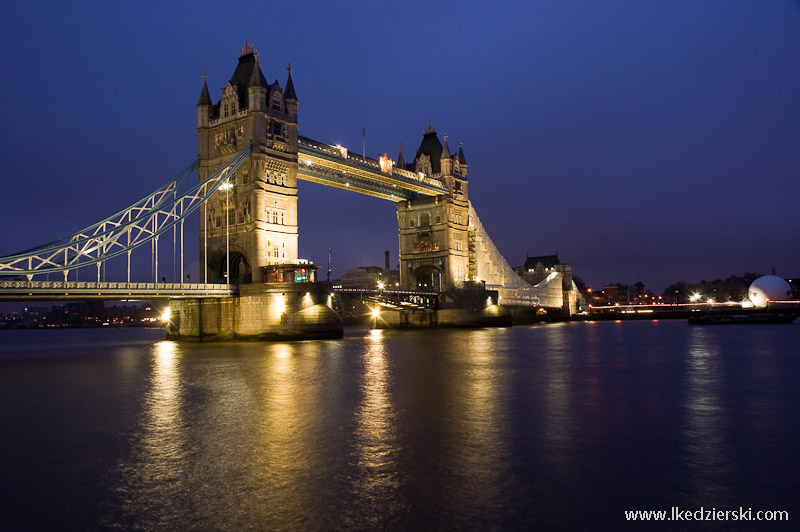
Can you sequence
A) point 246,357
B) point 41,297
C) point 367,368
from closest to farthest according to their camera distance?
point 367,368, point 246,357, point 41,297

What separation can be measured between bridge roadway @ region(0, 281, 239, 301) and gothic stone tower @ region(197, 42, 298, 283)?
6886 mm

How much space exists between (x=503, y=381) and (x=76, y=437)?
14161 mm

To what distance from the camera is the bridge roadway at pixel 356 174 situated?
5638cm

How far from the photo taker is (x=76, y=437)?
42.6ft

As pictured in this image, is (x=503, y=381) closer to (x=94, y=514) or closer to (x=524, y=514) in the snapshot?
(x=524, y=514)

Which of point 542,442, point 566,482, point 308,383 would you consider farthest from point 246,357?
point 566,482

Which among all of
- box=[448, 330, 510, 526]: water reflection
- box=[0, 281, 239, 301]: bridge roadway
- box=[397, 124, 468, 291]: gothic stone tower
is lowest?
box=[448, 330, 510, 526]: water reflection

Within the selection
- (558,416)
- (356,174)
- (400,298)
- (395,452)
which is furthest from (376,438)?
(400,298)

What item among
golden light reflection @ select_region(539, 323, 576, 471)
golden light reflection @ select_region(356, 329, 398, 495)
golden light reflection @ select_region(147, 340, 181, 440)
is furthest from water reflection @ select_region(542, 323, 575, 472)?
golden light reflection @ select_region(147, 340, 181, 440)

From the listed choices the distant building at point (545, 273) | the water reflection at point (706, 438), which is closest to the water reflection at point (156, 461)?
the water reflection at point (706, 438)

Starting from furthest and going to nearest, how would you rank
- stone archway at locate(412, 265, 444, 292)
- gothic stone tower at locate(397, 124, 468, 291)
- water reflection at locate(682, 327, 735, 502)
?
stone archway at locate(412, 265, 444, 292), gothic stone tower at locate(397, 124, 468, 291), water reflection at locate(682, 327, 735, 502)

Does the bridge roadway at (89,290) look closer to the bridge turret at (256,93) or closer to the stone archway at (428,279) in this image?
the bridge turret at (256,93)

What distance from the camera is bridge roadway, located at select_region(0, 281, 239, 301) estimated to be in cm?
3504

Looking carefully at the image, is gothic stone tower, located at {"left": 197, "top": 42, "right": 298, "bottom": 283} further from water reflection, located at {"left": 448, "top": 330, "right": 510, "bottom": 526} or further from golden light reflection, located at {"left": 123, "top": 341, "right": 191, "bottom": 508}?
water reflection, located at {"left": 448, "top": 330, "right": 510, "bottom": 526}
